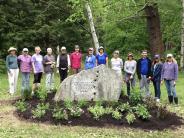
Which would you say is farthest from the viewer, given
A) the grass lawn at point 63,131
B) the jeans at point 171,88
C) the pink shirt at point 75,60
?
the pink shirt at point 75,60

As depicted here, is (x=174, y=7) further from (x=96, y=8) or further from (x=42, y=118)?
(x=42, y=118)

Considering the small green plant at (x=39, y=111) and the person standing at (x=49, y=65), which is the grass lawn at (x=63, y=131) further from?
the person standing at (x=49, y=65)

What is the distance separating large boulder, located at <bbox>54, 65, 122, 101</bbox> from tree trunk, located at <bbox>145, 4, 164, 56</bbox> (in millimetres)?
14349

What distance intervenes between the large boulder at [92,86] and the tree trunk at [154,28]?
14.3 meters

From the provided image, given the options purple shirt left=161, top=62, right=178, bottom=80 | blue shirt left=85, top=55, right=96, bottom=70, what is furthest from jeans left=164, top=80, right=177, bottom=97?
blue shirt left=85, top=55, right=96, bottom=70

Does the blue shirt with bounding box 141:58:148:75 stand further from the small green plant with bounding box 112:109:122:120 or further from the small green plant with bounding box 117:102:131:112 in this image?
the small green plant with bounding box 112:109:122:120

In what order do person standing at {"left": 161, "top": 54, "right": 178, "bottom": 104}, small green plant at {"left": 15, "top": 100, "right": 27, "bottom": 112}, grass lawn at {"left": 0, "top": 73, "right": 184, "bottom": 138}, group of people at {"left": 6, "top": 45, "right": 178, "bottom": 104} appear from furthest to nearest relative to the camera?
group of people at {"left": 6, "top": 45, "right": 178, "bottom": 104}
person standing at {"left": 161, "top": 54, "right": 178, "bottom": 104}
small green plant at {"left": 15, "top": 100, "right": 27, "bottom": 112}
grass lawn at {"left": 0, "top": 73, "right": 184, "bottom": 138}

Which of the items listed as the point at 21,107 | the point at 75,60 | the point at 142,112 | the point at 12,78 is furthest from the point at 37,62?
the point at 142,112

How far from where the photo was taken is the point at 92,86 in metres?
15.8

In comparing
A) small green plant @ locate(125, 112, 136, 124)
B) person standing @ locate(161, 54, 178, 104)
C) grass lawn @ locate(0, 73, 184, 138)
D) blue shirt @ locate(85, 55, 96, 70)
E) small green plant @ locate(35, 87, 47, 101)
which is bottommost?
grass lawn @ locate(0, 73, 184, 138)

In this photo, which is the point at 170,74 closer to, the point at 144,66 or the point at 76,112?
the point at 144,66

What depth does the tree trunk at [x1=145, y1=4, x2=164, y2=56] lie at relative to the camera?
29500 mm

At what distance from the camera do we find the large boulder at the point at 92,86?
15.6 meters

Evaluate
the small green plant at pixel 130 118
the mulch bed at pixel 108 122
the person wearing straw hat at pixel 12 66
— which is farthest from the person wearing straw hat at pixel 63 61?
the small green plant at pixel 130 118
